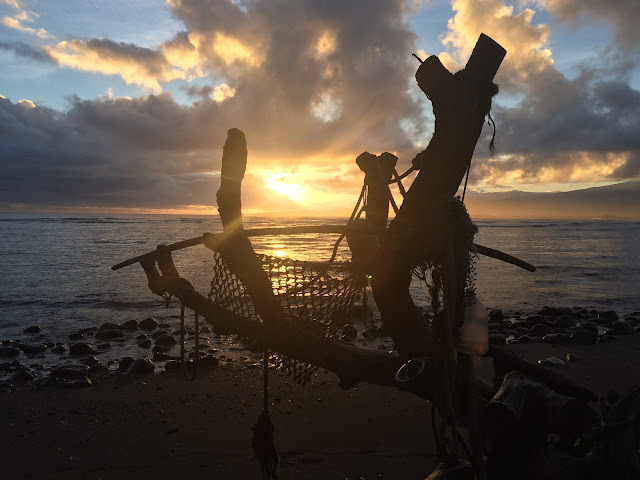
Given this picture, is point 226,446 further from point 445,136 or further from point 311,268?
point 445,136

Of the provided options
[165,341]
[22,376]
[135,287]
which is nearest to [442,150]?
[22,376]

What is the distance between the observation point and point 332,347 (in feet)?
11.1

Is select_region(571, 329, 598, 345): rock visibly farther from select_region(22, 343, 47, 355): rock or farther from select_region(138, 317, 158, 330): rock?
select_region(22, 343, 47, 355): rock

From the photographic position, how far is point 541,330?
36.8 ft

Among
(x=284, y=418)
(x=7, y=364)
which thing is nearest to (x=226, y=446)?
(x=284, y=418)

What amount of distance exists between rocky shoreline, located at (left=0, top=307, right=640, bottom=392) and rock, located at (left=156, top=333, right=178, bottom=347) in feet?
0.07

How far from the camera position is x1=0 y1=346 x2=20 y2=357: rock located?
9.40m

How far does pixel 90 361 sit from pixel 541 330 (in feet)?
36.4

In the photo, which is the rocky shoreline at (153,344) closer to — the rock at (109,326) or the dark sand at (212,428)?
the rock at (109,326)

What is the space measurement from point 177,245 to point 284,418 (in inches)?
155

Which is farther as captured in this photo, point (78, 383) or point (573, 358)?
point (573, 358)

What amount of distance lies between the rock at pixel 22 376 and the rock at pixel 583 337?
1188 cm

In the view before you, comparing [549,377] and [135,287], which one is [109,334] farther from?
[549,377]

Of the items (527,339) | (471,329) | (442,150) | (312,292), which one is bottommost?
(527,339)
